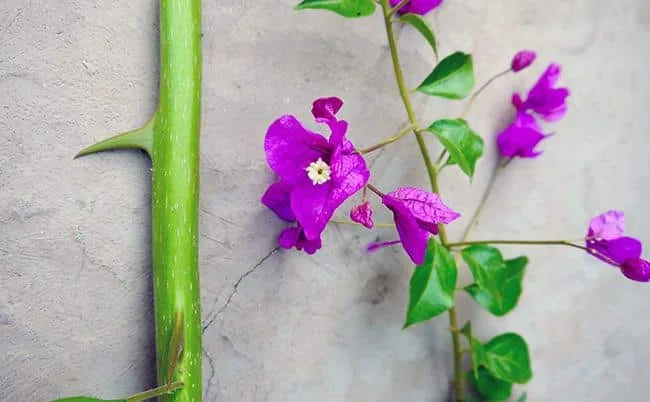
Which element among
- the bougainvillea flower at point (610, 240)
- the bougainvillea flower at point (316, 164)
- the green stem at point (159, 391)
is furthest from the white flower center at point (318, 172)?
the bougainvillea flower at point (610, 240)

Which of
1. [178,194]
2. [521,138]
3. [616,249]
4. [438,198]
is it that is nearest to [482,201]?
[521,138]

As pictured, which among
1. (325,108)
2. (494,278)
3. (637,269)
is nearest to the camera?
(325,108)

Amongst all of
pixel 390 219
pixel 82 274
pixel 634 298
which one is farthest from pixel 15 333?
pixel 634 298

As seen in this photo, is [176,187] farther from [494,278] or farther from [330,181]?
[494,278]

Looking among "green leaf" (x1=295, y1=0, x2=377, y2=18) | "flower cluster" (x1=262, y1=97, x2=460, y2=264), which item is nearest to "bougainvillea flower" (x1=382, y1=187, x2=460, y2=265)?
"flower cluster" (x1=262, y1=97, x2=460, y2=264)

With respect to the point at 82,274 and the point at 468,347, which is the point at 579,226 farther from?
the point at 82,274

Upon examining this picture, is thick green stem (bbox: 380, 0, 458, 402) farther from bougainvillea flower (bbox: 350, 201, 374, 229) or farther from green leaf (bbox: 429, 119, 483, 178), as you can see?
bougainvillea flower (bbox: 350, 201, 374, 229)

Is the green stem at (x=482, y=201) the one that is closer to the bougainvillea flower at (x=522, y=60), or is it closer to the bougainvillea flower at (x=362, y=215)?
the bougainvillea flower at (x=522, y=60)
